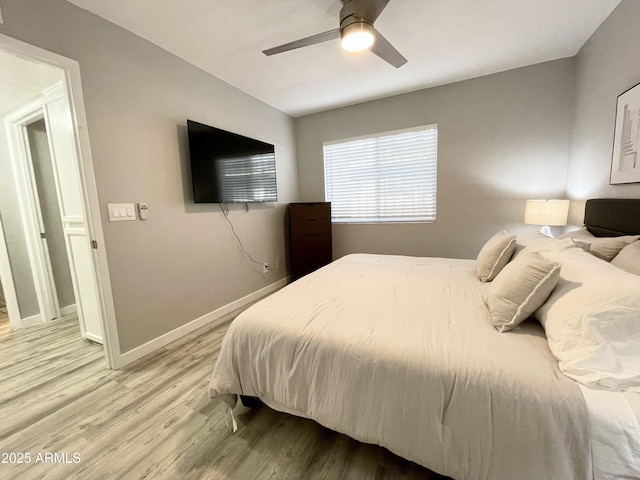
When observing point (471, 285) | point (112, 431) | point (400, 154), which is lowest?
point (112, 431)

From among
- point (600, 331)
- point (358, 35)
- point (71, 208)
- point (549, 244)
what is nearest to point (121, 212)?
point (71, 208)

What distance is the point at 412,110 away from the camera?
10.9 ft

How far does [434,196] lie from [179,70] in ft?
10.3

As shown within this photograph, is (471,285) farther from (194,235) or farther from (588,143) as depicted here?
(194,235)

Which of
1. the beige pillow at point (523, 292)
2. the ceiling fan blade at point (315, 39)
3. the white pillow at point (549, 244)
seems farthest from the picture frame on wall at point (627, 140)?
the ceiling fan blade at point (315, 39)

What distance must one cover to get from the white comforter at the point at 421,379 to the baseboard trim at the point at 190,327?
1.16 meters

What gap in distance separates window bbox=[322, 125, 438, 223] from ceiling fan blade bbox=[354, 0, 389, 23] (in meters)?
2.01

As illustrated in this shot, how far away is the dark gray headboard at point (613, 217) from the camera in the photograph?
157 centimetres

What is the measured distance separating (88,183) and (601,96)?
13.3 ft

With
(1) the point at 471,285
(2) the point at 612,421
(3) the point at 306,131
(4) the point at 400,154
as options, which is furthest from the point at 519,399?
Result: (3) the point at 306,131

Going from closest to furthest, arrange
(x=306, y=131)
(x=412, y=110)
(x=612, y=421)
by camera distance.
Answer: (x=612, y=421), (x=412, y=110), (x=306, y=131)

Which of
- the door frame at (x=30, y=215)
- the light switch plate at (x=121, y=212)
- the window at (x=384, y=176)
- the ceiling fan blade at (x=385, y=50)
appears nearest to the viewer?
the ceiling fan blade at (x=385, y=50)

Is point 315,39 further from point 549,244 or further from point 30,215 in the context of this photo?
point 30,215

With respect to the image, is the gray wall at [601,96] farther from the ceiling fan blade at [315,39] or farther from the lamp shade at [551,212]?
the ceiling fan blade at [315,39]
